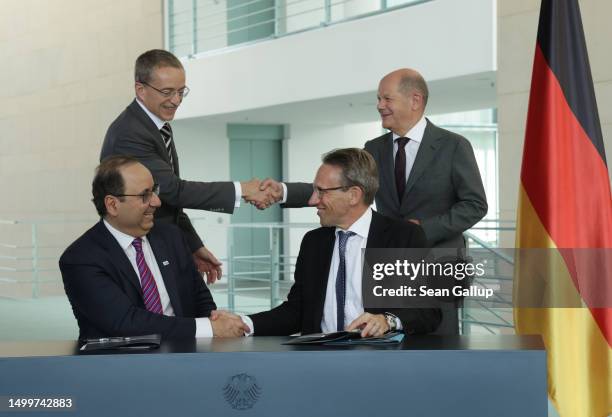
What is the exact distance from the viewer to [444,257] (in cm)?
338

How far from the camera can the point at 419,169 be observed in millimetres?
3529

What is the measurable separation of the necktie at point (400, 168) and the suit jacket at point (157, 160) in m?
0.65

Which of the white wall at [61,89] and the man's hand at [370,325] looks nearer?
the man's hand at [370,325]

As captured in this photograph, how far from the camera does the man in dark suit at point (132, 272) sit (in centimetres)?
274

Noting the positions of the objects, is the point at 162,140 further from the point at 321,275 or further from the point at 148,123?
the point at 321,275

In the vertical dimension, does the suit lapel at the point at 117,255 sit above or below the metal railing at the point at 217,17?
below

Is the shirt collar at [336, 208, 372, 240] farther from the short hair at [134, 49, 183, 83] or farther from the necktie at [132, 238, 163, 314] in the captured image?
the short hair at [134, 49, 183, 83]

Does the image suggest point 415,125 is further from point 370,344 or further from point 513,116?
point 513,116

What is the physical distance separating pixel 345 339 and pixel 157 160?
1417mm

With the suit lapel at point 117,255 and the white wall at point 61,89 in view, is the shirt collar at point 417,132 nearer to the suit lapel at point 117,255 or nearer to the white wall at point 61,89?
the suit lapel at point 117,255

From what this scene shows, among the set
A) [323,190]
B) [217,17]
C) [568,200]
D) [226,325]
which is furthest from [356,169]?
[217,17]

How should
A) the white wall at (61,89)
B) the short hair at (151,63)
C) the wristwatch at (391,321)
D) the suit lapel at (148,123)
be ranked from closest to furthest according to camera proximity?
the wristwatch at (391,321)
the short hair at (151,63)
the suit lapel at (148,123)
the white wall at (61,89)

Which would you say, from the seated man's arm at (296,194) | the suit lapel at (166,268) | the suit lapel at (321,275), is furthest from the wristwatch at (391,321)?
the seated man's arm at (296,194)

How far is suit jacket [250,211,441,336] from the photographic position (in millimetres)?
2852
